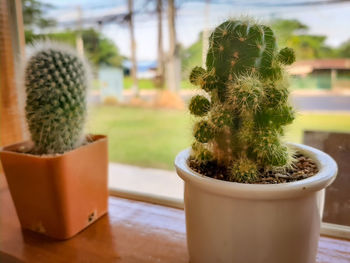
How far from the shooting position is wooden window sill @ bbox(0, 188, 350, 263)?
1.62ft

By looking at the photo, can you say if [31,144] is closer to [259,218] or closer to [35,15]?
[259,218]

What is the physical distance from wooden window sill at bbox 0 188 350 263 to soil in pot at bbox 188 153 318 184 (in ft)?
0.59

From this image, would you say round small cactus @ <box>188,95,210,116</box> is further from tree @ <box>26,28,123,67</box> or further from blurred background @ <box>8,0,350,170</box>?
tree @ <box>26,28,123,67</box>

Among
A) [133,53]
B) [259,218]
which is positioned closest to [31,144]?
[259,218]

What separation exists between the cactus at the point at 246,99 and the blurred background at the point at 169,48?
0.04m

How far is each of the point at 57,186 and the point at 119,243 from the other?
159 millimetres

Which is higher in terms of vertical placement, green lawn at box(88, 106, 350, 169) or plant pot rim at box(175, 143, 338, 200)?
plant pot rim at box(175, 143, 338, 200)

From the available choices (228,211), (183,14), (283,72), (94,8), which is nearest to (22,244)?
(228,211)

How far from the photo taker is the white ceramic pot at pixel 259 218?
1.11 ft

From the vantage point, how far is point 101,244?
532mm

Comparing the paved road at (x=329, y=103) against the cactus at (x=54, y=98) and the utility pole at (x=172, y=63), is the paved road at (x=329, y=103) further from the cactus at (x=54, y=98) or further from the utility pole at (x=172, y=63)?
the cactus at (x=54, y=98)

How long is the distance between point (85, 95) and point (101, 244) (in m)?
0.30

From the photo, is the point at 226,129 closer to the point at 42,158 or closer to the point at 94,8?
the point at 42,158

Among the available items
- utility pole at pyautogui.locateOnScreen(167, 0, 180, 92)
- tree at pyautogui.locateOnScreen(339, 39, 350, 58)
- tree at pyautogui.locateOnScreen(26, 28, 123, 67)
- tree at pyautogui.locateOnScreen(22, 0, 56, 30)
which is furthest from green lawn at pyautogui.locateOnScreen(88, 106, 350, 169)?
tree at pyautogui.locateOnScreen(339, 39, 350, 58)
